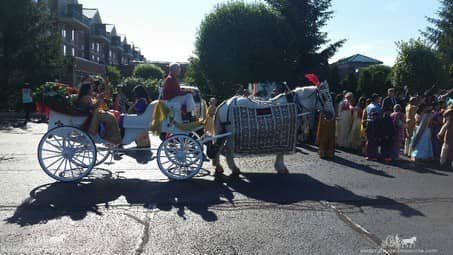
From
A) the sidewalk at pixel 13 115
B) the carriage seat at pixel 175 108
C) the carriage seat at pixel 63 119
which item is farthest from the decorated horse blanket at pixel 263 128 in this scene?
the sidewalk at pixel 13 115

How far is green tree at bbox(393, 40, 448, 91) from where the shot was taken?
29.2m

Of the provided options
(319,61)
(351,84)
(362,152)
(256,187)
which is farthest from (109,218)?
(351,84)

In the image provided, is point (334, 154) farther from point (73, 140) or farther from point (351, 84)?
point (351, 84)

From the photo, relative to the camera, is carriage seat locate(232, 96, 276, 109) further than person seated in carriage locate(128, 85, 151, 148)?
No

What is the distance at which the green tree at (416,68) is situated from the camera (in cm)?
2916

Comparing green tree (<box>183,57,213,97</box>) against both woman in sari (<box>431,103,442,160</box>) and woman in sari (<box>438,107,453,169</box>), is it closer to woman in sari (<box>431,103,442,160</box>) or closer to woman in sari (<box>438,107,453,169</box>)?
woman in sari (<box>431,103,442,160</box>)

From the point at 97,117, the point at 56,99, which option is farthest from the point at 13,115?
the point at 97,117

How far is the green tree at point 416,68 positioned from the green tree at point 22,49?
A: 2292 cm

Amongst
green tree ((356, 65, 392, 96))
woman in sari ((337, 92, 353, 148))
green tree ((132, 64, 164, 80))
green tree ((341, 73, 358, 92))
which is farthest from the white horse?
green tree ((132, 64, 164, 80))

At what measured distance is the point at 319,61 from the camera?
109 ft

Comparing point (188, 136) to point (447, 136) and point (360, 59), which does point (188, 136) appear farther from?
point (360, 59)

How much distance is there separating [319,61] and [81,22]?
33639 millimetres

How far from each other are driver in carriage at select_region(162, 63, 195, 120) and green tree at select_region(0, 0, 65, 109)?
22169 mm

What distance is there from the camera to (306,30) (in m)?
32.7
